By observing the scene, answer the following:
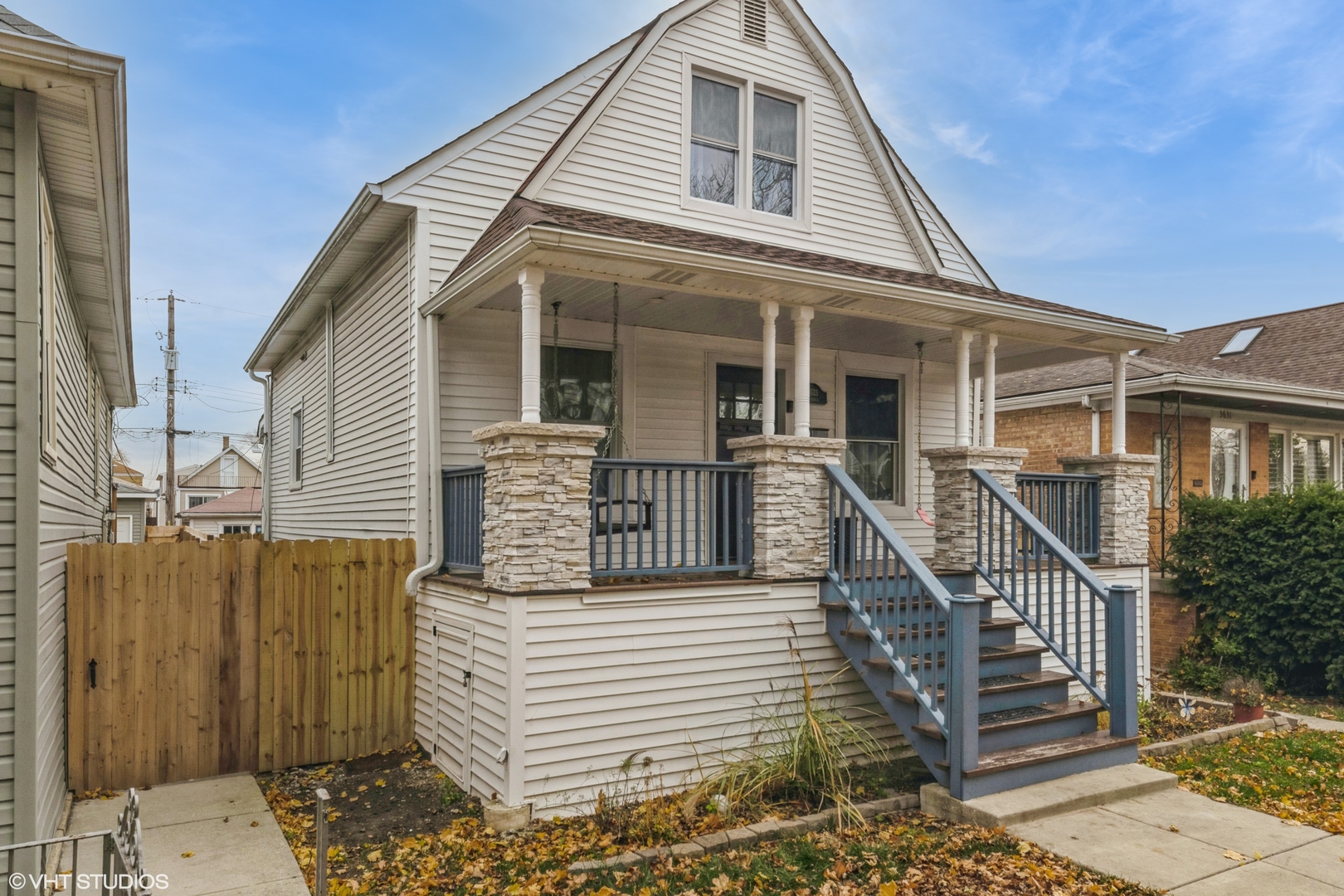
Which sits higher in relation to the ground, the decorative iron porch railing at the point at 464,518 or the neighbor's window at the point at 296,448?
the neighbor's window at the point at 296,448

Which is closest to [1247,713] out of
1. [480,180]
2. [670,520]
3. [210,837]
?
[670,520]

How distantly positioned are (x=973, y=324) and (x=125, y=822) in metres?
7.17

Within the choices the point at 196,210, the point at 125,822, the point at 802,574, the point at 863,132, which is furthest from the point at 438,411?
the point at 196,210

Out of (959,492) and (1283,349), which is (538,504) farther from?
(1283,349)

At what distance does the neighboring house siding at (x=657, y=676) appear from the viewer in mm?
5645

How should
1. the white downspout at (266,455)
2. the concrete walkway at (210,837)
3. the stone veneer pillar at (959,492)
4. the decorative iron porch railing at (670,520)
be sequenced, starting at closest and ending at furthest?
the concrete walkway at (210,837)
the decorative iron porch railing at (670,520)
the stone veneer pillar at (959,492)
the white downspout at (266,455)

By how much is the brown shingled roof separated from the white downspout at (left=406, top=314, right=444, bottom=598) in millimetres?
635

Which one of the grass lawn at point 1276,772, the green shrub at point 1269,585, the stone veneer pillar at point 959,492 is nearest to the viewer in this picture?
the grass lawn at point 1276,772

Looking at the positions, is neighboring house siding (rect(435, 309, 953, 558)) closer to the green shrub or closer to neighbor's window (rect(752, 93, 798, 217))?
neighbor's window (rect(752, 93, 798, 217))

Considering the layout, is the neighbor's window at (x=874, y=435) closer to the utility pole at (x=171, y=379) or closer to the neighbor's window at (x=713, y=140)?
the neighbor's window at (x=713, y=140)

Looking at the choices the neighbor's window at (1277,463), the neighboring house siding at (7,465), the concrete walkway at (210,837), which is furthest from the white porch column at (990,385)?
the neighbor's window at (1277,463)

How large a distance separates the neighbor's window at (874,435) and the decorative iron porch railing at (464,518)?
4.62 meters

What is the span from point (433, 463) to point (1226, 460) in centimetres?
1382

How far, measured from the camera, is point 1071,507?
8.77 meters
